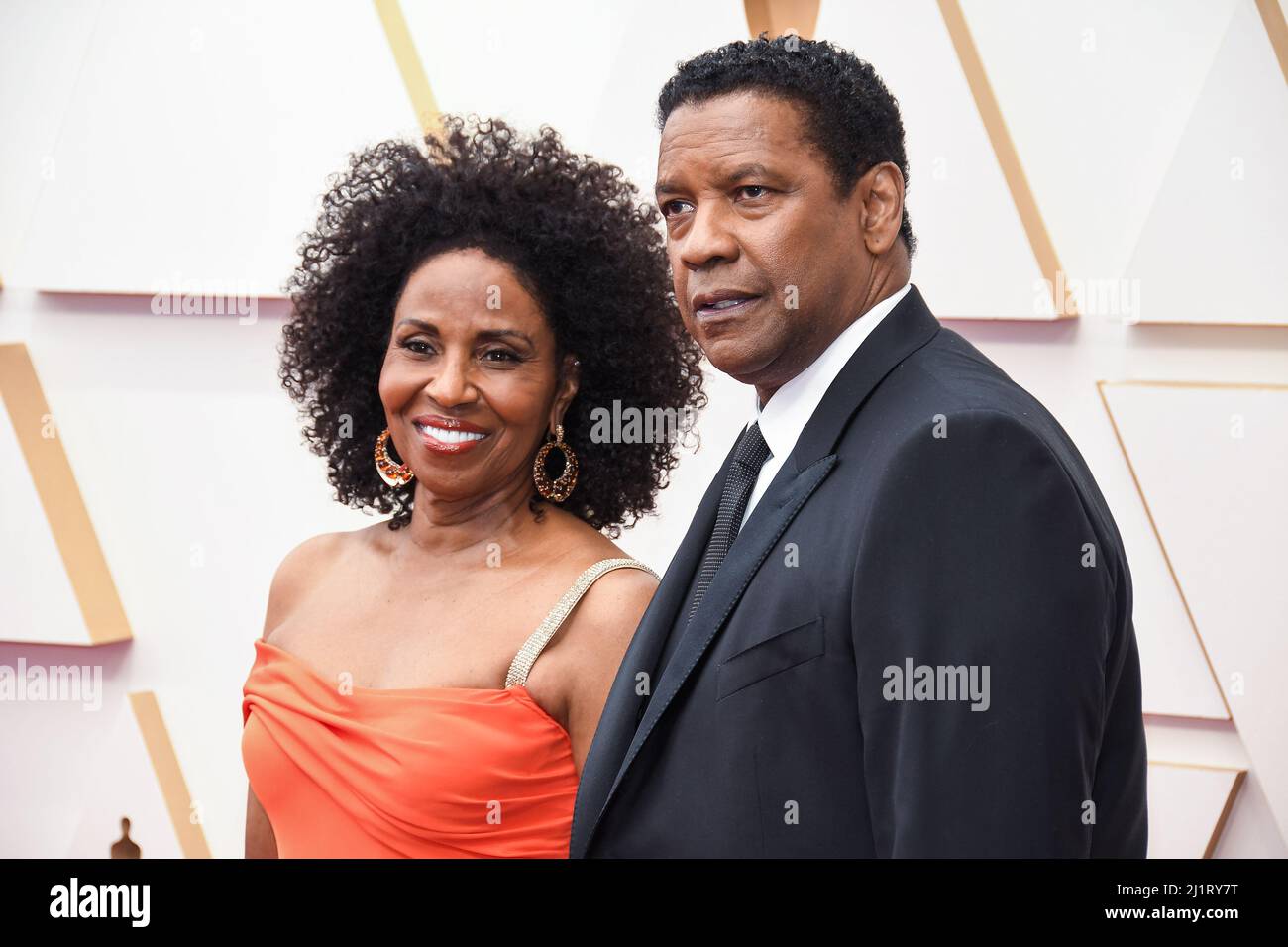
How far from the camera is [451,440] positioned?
6.95 ft

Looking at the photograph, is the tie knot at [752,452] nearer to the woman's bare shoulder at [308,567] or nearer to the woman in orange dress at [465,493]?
the woman in orange dress at [465,493]

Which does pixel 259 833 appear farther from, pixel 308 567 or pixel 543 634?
pixel 543 634

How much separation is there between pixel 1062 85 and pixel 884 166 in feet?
5.14

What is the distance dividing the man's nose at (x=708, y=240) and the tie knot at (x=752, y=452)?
214mm

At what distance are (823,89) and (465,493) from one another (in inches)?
36.3

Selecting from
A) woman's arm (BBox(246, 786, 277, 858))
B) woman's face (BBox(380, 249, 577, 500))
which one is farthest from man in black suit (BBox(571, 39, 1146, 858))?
woman's arm (BBox(246, 786, 277, 858))

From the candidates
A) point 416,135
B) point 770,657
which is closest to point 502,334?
point 770,657

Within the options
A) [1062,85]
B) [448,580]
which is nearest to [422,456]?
[448,580]

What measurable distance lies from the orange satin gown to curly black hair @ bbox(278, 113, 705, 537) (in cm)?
34

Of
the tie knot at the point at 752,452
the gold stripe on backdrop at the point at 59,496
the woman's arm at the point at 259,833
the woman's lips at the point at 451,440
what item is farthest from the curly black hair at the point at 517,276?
the gold stripe on backdrop at the point at 59,496

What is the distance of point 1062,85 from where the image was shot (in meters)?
2.94

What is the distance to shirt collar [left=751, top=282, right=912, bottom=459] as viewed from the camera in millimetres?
1544

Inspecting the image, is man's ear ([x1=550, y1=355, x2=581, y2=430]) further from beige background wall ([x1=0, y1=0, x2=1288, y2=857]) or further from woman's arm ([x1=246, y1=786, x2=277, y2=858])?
beige background wall ([x1=0, y1=0, x2=1288, y2=857])
